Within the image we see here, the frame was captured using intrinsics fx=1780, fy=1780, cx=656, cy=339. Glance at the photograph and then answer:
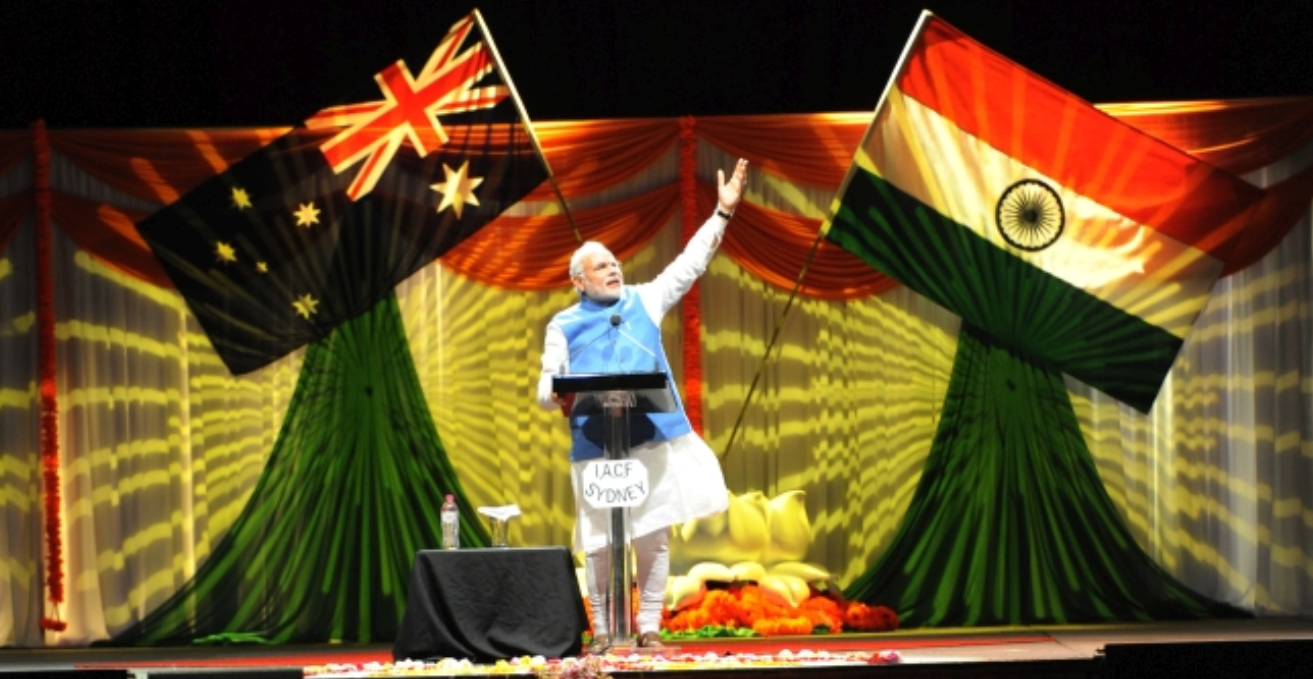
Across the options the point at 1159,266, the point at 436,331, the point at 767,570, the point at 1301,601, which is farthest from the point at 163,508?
the point at 1301,601

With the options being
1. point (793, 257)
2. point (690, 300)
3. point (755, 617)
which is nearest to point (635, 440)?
point (755, 617)

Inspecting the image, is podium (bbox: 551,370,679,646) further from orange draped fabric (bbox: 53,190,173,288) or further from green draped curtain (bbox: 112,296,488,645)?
orange draped fabric (bbox: 53,190,173,288)

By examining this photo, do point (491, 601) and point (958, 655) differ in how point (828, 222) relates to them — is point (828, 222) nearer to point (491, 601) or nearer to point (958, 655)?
point (958, 655)

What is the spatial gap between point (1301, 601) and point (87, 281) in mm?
5855

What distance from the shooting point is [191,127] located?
8391 mm

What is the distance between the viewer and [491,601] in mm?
6176

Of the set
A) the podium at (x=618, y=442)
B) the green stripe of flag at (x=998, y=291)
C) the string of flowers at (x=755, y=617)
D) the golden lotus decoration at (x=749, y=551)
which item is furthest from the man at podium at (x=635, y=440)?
the green stripe of flag at (x=998, y=291)

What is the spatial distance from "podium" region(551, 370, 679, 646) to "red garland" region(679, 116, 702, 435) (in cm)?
205

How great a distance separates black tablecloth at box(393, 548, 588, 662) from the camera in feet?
20.2

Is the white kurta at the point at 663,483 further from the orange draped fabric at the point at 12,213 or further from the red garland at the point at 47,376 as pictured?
the orange draped fabric at the point at 12,213

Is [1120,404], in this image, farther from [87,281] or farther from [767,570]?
[87,281]

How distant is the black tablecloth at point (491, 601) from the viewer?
242 inches

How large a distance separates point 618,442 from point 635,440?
29 centimetres

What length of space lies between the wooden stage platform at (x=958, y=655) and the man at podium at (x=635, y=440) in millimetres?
469
